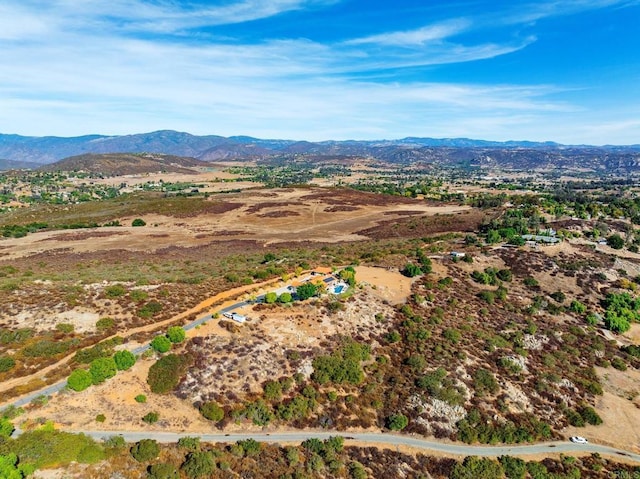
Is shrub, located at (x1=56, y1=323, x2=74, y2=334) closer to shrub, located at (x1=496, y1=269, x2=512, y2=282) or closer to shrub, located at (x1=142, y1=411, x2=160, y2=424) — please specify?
shrub, located at (x1=142, y1=411, x2=160, y2=424)

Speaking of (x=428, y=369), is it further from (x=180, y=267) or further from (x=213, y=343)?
(x=180, y=267)

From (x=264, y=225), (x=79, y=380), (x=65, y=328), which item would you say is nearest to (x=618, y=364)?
(x=79, y=380)

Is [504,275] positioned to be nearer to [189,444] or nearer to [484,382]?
[484,382]

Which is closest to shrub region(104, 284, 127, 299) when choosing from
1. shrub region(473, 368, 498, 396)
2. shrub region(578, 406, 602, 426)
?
shrub region(473, 368, 498, 396)

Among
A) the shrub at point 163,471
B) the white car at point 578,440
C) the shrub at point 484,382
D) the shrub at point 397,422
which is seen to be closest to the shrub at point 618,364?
the white car at point 578,440

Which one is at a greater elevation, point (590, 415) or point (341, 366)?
point (341, 366)

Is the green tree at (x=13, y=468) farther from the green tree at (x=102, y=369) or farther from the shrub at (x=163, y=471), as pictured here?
the green tree at (x=102, y=369)
